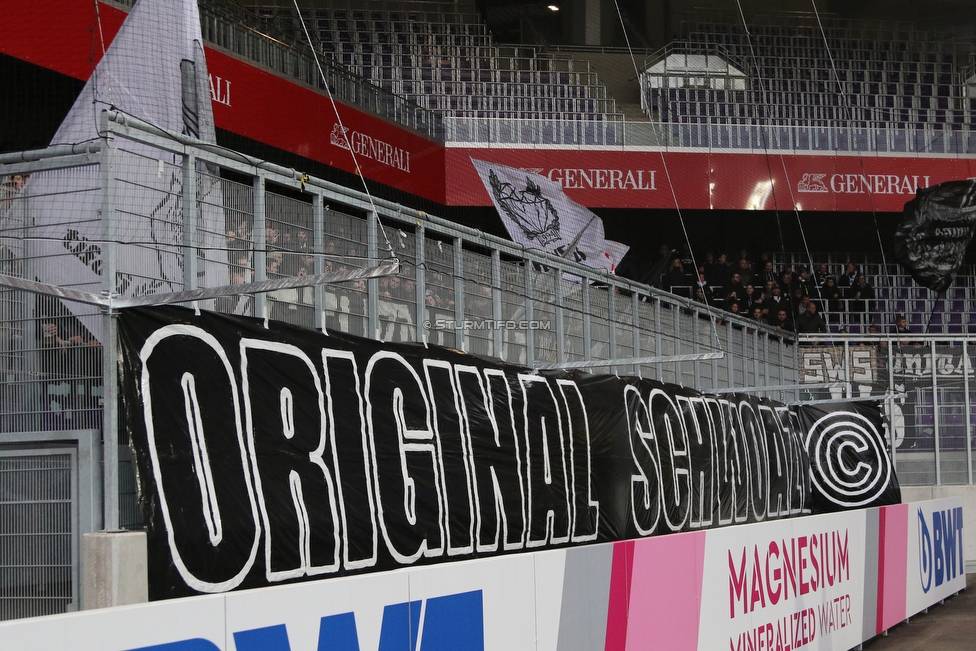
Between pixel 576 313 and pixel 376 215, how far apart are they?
4107 mm

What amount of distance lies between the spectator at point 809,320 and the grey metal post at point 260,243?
14.5 metres

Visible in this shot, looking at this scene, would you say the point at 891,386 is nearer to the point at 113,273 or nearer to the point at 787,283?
the point at 787,283

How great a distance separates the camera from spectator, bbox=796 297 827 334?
2016 cm

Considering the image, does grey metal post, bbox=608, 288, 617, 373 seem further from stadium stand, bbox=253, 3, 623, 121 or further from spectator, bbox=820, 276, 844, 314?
spectator, bbox=820, 276, 844, 314

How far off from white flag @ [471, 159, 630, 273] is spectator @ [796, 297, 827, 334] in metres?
5.32

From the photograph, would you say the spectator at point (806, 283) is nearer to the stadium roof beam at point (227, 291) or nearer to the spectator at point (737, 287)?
the spectator at point (737, 287)

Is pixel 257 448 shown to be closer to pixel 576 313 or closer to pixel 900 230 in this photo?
pixel 576 313

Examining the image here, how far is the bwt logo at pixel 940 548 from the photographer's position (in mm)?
13188

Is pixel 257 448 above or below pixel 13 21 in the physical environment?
below

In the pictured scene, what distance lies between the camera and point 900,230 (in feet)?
70.6

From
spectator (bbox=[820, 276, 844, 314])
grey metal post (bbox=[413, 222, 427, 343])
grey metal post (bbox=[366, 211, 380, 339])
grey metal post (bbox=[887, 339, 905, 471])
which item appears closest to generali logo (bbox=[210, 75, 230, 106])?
grey metal post (bbox=[413, 222, 427, 343])

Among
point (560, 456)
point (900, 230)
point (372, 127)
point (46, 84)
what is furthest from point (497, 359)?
point (900, 230)

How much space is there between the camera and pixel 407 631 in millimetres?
5242

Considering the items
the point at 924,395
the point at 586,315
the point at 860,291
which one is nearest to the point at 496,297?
the point at 586,315
